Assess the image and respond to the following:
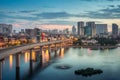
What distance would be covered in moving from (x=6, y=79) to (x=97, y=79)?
30.7 feet

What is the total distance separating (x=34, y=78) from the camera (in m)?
25.7

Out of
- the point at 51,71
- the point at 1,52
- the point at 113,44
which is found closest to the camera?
the point at 1,52

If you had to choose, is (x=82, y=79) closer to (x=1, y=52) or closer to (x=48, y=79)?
(x=48, y=79)

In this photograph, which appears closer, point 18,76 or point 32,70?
point 18,76

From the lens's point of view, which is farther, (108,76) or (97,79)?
(108,76)

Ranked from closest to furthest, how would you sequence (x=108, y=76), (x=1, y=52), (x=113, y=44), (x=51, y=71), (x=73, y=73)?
(x=1, y=52) → (x=108, y=76) → (x=73, y=73) → (x=51, y=71) → (x=113, y=44)

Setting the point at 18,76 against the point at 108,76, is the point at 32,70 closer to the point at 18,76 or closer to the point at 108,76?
the point at 18,76

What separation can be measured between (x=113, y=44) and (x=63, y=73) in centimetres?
6581

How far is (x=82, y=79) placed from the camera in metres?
24.9

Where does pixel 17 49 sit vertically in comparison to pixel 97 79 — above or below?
above

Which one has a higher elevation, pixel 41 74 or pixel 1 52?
pixel 1 52

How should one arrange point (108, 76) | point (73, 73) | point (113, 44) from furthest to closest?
point (113, 44)
point (73, 73)
point (108, 76)

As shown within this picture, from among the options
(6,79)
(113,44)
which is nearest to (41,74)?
(6,79)

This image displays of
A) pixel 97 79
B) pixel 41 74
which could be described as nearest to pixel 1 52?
pixel 41 74
